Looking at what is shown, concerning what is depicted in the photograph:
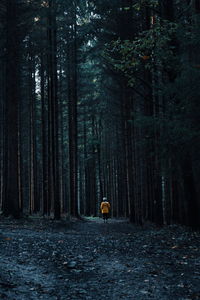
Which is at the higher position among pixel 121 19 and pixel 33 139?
pixel 121 19

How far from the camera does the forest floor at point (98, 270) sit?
498 centimetres

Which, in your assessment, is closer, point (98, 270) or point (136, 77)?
point (98, 270)

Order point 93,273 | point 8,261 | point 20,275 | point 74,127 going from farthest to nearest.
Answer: point 74,127 < point 8,261 < point 93,273 < point 20,275

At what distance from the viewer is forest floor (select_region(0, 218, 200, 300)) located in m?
4.98

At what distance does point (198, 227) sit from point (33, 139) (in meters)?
17.3

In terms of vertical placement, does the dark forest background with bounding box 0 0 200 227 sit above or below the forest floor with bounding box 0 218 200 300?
above

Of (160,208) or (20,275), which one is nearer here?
(20,275)

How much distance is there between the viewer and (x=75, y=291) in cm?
509

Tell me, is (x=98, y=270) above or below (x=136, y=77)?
below

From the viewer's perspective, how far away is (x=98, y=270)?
6496 mm

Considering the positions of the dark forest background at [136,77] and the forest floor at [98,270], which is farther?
the dark forest background at [136,77]

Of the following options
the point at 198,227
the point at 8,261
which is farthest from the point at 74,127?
the point at 8,261

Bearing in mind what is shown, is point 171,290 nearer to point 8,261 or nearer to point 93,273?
point 93,273

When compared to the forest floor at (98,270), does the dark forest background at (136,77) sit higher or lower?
higher
